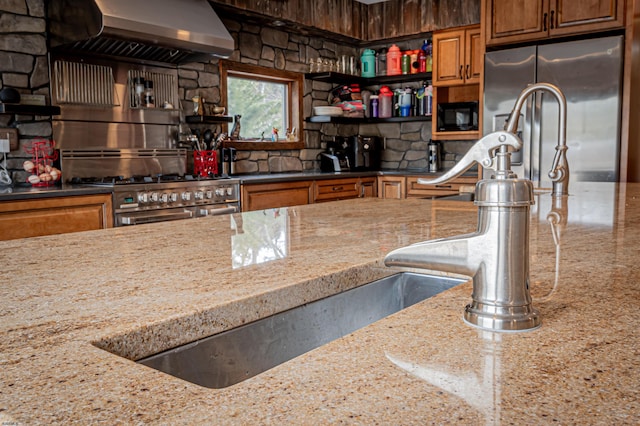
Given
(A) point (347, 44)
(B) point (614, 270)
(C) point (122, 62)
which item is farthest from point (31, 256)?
(A) point (347, 44)

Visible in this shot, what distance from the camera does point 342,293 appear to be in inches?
43.8

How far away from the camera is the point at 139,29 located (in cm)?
347

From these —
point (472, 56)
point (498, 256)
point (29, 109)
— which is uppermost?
point (472, 56)

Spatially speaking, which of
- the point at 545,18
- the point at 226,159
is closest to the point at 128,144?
the point at 226,159

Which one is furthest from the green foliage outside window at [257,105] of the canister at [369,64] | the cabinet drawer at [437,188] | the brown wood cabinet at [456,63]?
the brown wood cabinet at [456,63]

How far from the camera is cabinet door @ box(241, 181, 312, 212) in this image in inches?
166

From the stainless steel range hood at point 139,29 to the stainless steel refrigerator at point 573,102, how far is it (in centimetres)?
232

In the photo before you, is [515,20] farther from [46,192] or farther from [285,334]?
[285,334]

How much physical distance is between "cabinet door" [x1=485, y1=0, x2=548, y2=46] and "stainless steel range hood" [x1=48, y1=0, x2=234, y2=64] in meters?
2.25

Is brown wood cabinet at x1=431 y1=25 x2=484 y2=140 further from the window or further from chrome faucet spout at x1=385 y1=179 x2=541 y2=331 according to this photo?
chrome faucet spout at x1=385 y1=179 x2=541 y2=331

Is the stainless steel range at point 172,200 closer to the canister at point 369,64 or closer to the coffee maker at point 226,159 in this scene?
the coffee maker at point 226,159

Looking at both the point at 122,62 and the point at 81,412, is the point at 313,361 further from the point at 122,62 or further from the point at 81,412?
the point at 122,62

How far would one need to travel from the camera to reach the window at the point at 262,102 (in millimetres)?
4949

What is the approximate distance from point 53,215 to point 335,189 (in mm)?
2471
